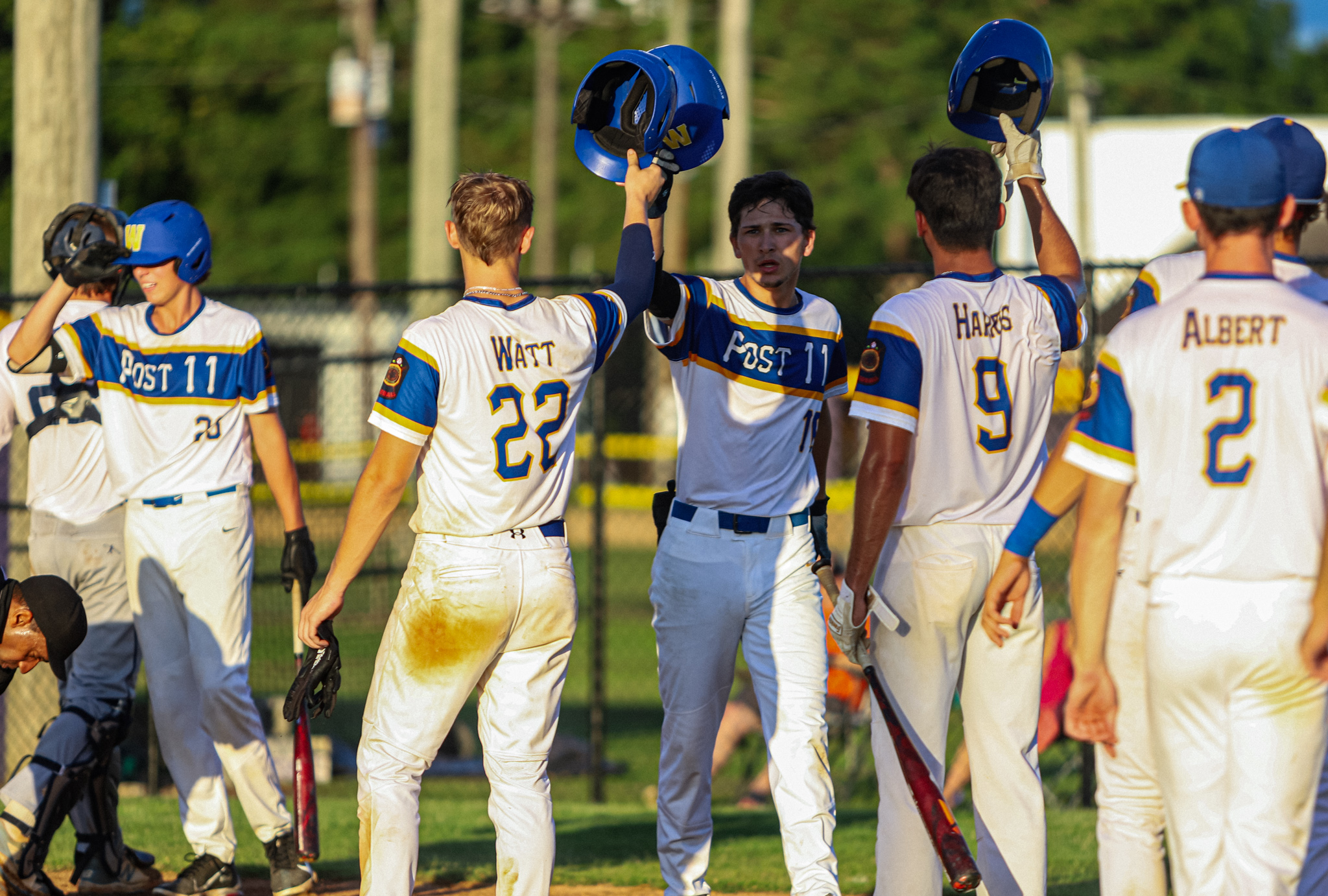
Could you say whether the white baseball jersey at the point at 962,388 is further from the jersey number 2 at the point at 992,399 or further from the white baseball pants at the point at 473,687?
the white baseball pants at the point at 473,687

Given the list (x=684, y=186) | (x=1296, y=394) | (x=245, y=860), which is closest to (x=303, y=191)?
(x=684, y=186)

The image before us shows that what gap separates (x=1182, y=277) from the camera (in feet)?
14.3

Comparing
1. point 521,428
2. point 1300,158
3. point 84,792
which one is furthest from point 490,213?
point 84,792

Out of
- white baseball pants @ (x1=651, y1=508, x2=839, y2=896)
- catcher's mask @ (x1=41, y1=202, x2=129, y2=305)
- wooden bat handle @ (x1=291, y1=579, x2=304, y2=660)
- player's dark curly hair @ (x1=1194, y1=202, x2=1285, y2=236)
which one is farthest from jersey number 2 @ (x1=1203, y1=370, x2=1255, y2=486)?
catcher's mask @ (x1=41, y1=202, x2=129, y2=305)

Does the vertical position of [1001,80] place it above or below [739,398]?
above

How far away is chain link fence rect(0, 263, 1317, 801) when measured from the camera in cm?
797

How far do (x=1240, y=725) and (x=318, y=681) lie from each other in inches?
111

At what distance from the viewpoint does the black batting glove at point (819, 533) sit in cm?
500

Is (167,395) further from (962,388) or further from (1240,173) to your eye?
(1240,173)

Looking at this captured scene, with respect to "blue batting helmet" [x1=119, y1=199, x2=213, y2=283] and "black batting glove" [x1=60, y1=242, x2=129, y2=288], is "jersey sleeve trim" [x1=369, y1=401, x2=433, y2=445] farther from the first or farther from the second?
"black batting glove" [x1=60, y1=242, x2=129, y2=288]

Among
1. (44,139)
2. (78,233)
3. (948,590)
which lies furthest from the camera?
(44,139)

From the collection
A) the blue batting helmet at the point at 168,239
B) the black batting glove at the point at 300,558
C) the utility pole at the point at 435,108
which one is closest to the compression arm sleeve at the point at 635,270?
the black batting glove at the point at 300,558

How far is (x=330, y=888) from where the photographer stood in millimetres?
5797

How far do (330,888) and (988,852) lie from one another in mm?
2713
